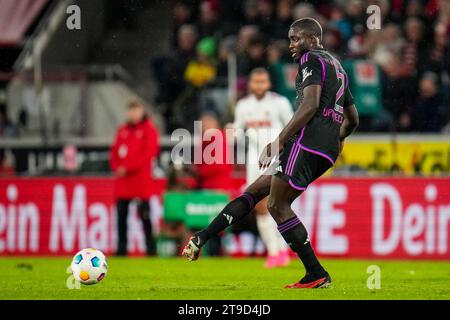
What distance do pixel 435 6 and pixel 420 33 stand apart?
3.57 ft

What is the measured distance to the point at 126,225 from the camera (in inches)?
642

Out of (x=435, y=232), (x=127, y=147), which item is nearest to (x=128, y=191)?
(x=127, y=147)

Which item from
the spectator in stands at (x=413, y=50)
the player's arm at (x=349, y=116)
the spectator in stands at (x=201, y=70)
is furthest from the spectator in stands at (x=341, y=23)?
the player's arm at (x=349, y=116)

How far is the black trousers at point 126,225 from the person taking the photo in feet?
53.3

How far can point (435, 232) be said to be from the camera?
52.6ft

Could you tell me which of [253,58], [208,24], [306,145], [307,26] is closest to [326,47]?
[253,58]

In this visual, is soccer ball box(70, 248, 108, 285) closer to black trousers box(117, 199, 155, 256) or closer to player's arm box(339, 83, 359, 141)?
player's arm box(339, 83, 359, 141)

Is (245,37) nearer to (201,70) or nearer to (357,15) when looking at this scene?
(201,70)

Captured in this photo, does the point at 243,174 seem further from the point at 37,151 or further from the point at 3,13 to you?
the point at 3,13

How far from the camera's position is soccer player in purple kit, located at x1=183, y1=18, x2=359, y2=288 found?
30.7 ft

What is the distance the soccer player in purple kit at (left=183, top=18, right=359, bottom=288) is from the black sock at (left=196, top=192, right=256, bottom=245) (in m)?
0.03

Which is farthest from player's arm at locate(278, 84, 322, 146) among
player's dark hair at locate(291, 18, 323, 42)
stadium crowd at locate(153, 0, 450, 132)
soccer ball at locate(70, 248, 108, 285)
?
stadium crowd at locate(153, 0, 450, 132)

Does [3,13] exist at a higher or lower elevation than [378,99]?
higher

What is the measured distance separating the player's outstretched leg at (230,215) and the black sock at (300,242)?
0.54 metres
